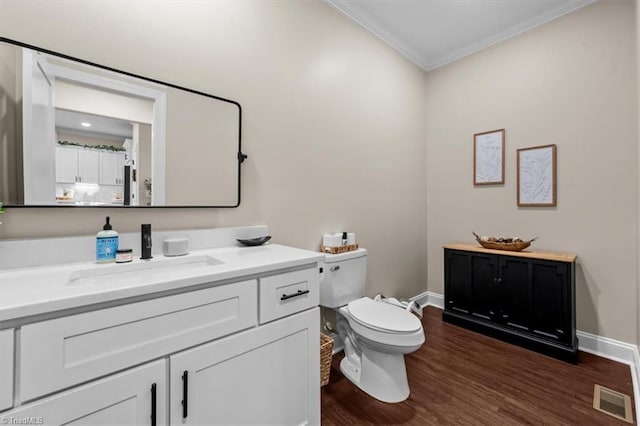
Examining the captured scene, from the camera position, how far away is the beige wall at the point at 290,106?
1215 millimetres

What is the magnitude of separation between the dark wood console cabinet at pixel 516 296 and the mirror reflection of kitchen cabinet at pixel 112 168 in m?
2.57

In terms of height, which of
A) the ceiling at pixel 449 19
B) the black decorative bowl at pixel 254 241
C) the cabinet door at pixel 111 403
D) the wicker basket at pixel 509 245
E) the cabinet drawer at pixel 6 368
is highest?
the ceiling at pixel 449 19

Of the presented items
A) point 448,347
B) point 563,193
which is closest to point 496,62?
point 563,193

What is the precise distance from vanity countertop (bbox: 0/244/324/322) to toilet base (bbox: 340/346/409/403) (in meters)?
0.85

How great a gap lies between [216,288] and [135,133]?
901 millimetres

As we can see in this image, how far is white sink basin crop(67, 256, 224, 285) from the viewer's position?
39.2 inches

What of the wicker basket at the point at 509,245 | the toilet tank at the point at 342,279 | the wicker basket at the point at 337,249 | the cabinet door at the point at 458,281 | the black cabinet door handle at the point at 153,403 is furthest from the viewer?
the cabinet door at the point at 458,281

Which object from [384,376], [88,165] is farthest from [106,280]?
[384,376]

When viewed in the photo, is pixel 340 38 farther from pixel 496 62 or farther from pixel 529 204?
pixel 529 204

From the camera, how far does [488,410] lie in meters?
1.56

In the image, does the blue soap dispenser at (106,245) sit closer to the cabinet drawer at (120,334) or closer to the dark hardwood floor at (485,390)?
the cabinet drawer at (120,334)

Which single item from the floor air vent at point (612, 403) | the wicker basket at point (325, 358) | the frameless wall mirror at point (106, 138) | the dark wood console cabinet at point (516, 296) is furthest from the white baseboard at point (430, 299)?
the frameless wall mirror at point (106, 138)

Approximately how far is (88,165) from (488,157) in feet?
9.88

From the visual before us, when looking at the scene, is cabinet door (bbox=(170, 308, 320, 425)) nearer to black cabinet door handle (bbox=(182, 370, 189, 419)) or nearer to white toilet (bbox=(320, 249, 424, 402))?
black cabinet door handle (bbox=(182, 370, 189, 419))
